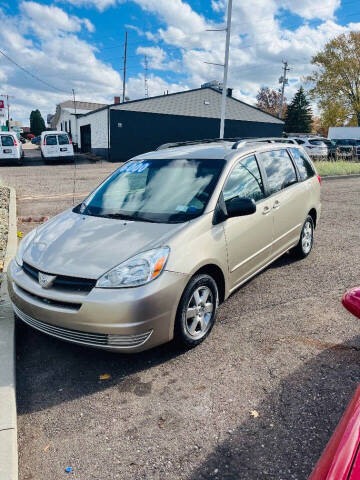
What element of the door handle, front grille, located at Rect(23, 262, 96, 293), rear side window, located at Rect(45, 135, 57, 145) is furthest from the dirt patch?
rear side window, located at Rect(45, 135, 57, 145)

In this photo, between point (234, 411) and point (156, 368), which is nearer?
point (234, 411)

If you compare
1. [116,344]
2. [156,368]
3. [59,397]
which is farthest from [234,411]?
[59,397]

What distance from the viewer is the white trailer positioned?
3841cm

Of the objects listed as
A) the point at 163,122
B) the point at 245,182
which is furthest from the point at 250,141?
the point at 163,122

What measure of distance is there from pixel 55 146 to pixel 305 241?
71.6 ft

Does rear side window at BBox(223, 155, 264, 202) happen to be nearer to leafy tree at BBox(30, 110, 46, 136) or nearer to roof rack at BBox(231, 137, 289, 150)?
roof rack at BBox(231, 137, 289, 150)

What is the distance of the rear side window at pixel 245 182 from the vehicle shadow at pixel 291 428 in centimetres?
176

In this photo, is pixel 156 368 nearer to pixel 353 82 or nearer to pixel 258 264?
pixel 258 264

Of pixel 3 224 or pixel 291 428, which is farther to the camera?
pixel 3 224

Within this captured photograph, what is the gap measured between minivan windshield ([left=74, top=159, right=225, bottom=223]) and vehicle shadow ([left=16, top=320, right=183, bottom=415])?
1250 mm

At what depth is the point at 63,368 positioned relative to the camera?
3.23 m

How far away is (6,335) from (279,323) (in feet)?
8.52

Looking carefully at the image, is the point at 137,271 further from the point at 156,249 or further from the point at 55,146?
the point at 55,146

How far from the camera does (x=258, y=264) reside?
436cm
